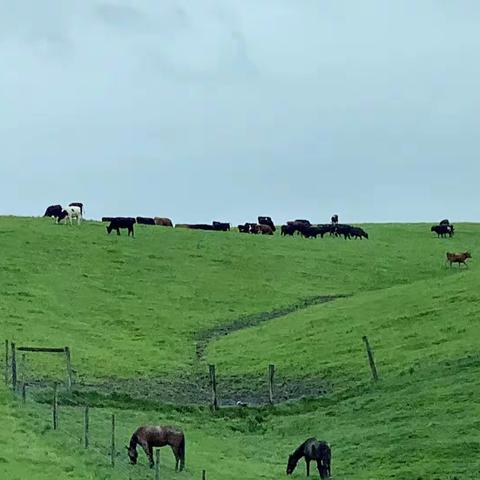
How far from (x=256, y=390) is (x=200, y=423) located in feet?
23.0

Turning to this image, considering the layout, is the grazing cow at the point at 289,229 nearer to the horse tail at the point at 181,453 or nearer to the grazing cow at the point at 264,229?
the grazing cow at the point at 264,229

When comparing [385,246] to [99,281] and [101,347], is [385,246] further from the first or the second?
[101,347]

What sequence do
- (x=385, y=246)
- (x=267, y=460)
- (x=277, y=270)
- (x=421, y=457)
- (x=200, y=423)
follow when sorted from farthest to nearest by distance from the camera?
1. (x=385, y=246)
2. (x=277, y=270)
3. (x=200, y=423)
4. (x=267, y=460)
5. (x=421, y=457)

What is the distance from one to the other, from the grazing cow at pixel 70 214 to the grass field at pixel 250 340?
2.30 metres

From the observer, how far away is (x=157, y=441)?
28.8 meters

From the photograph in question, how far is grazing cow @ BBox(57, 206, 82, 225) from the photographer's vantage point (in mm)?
82188

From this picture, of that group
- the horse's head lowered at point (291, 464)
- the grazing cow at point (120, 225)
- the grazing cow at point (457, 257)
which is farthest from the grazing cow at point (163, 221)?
the horse's head lowered at point (291, 464)

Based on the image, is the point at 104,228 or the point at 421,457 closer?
the point at 421,457

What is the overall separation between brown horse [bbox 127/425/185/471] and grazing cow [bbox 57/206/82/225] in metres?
54.4

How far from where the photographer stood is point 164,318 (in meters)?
61.7

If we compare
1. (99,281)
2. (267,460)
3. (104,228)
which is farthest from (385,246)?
(267,460)

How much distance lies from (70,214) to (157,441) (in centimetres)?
5493

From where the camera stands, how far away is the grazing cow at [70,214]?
8219 cm

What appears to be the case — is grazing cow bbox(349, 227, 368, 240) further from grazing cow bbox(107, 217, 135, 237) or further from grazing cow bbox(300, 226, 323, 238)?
grazing cow bbox(107, 217, 135, 237)
